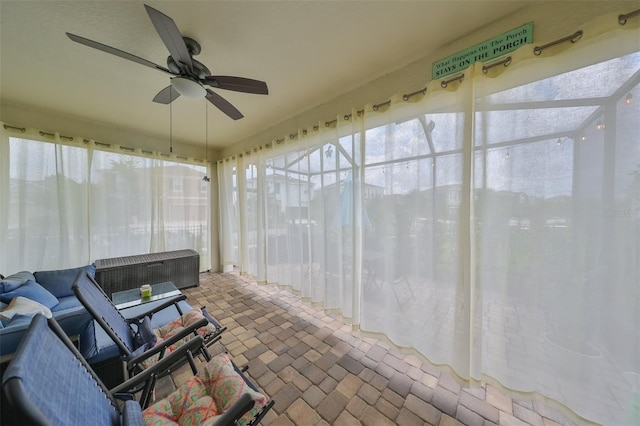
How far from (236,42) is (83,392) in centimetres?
217

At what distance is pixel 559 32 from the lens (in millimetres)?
1243

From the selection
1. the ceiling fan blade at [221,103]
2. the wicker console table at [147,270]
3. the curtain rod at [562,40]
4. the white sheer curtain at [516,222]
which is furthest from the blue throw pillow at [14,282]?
the curtain rod at [562,40]

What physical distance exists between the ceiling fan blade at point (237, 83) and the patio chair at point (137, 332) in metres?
1.64

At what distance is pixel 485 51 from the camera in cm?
145

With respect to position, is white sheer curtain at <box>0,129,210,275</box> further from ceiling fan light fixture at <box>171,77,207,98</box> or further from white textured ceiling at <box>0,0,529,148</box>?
ceiling fan light fixture at <box>171,77,207,98</box>

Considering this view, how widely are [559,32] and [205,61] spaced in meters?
2.47

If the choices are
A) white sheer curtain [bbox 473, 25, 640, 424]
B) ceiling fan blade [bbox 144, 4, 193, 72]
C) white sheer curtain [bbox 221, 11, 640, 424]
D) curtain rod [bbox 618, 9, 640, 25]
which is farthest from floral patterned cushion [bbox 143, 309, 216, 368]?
curtain rod [bbox 618, 9, 640, 25]

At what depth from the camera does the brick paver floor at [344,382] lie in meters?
1.36

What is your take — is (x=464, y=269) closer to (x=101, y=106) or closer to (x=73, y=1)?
(x=73, y=1)

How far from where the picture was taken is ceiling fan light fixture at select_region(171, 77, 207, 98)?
1.49 meters

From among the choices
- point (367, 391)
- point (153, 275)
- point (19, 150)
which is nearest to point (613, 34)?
point (367, 391)

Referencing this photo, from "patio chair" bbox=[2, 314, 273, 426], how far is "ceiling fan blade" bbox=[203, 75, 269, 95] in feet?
5.42

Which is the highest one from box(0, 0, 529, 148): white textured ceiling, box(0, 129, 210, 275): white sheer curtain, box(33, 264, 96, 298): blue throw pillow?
box(0, 0, 529, 148): white textured ceiling

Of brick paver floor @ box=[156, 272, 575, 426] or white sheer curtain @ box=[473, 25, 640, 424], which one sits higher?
white sheer curtain @ box=[473, 25, 640, 424]
